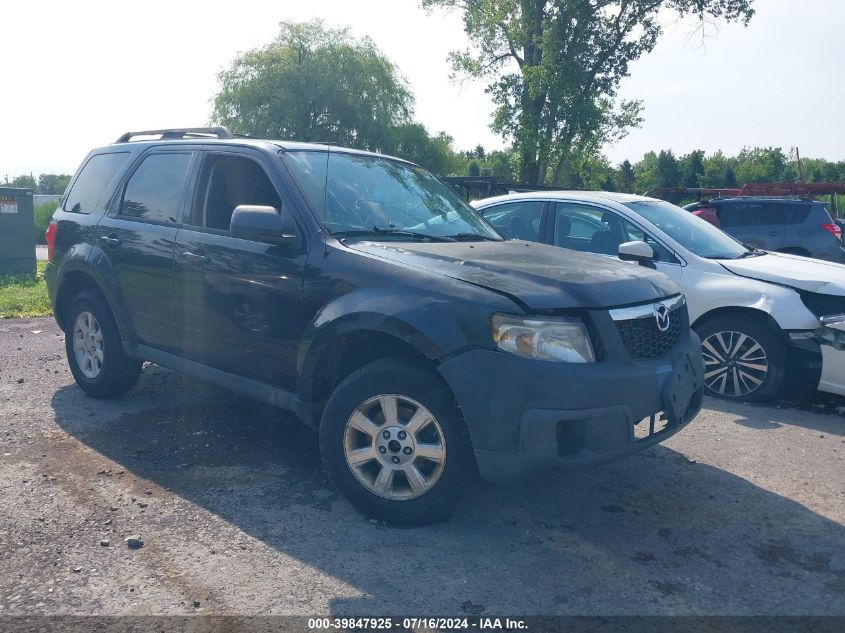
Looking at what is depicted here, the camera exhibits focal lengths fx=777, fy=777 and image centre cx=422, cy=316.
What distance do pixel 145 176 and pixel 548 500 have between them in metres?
3.59

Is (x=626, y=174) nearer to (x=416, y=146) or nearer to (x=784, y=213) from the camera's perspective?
(x=416, y=146)

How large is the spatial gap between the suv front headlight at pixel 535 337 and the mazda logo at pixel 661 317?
0.63 m

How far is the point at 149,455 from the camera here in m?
4.85

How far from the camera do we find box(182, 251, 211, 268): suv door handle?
4750 millimetres

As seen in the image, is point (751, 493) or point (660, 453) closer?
point (751, 493)

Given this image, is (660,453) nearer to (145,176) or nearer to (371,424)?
(371,424)

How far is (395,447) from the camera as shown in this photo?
12.4 feet

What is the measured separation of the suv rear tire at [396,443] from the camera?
143 inches

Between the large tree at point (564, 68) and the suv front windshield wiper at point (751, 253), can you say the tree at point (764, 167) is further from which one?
the suv front windshield wiper at point (751, 253)

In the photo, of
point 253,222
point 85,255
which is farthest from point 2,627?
point 85,255

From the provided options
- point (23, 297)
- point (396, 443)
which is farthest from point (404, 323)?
point (23, 297)

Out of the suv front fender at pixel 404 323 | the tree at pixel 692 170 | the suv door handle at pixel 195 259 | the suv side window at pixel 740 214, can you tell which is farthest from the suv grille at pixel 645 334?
the tree at pixel 692 170

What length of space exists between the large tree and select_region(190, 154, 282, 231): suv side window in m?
23.2

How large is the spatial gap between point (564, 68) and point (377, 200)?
77.5ft
